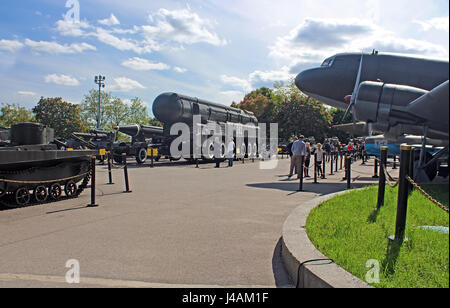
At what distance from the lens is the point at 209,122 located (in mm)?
22688

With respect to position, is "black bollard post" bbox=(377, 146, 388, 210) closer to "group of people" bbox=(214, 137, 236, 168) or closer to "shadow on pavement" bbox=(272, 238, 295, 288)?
"shadow on pavement" bbox=(272, 238, 295, 288)

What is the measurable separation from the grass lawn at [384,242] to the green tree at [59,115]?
→ 2228 inches

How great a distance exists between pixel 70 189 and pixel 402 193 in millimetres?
7928

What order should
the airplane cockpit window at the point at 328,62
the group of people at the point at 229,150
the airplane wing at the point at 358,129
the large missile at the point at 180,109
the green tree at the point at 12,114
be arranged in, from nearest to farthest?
the airplane wing at the point at 358,129 → the airplane cockpit window at the point at 328,62 → the large missile at the point at 180,109 → the group of people at the point at 229,150 → the green tree at the point at 12,114

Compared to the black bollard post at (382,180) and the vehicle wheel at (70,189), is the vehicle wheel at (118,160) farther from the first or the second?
the black bollard post at (382,180)

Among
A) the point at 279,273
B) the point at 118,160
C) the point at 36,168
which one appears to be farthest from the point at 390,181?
the point at 118,160

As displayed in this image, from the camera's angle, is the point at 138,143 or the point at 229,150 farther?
the point at 138,143

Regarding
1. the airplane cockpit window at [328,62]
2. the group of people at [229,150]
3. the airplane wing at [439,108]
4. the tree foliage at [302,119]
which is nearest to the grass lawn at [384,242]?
the airplane wing at [439,108]

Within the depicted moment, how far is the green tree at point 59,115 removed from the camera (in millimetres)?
56409

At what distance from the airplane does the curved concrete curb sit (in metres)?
4.46

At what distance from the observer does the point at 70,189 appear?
9117 millimetres

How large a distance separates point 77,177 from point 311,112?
4777cm

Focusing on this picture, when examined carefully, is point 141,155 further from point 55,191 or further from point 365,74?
point 365,74
